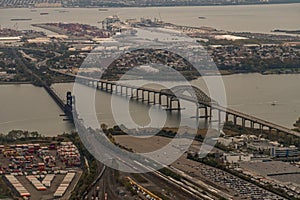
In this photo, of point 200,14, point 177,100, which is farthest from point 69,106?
point 200,14

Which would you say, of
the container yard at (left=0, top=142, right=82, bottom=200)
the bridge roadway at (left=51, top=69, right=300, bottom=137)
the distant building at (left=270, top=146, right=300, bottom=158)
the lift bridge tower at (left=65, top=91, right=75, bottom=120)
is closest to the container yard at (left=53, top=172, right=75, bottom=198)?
the container yard at (left=0, top=142, right=82, bottom=200)

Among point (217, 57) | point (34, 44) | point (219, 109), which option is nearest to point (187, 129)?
point (219, 109)

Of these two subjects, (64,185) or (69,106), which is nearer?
(64,185)

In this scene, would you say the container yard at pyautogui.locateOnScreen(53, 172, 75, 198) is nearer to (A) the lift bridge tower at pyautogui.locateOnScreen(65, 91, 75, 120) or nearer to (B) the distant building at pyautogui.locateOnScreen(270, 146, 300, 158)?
(B) the distant building at pyautogui.locateOnScreen(270, 146, 300, 158)

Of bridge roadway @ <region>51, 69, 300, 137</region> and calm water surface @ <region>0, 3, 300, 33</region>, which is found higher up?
bridge roadway @ <region>51, 69, 300, 137</region>

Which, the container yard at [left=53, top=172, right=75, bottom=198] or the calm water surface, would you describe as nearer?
the container yard at [left=53, top=172, right=75, bottom=198]

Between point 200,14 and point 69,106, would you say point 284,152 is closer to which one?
point 69,106

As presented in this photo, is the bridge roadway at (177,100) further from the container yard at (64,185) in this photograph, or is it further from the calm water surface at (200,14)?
the calm water surface at (200,14)

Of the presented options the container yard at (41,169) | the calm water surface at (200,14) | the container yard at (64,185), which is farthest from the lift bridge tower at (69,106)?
the calm water surface at (200,14)

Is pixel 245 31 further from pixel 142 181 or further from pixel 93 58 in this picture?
pixel 142 181
